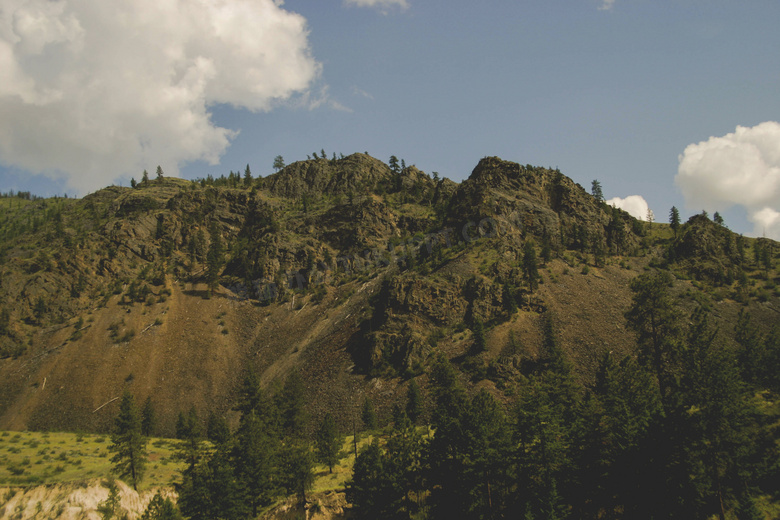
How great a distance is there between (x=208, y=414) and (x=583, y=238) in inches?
3753

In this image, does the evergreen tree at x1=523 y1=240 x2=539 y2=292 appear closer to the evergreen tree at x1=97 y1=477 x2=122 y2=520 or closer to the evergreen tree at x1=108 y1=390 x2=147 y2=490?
the evergreen tree at x1=108 y1=390 x2=147 y2=490

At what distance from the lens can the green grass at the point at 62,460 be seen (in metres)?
39.8

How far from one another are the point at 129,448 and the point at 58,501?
8.10 m

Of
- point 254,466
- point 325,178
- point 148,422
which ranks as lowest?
point 148,422

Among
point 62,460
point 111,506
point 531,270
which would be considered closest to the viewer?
point 111,506

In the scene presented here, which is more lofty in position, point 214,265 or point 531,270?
point 214,265

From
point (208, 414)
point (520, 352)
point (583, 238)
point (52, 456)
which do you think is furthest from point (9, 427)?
point (583, 238)

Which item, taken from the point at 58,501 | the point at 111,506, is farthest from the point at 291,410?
the point at 58,501

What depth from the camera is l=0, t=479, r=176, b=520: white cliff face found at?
109 feet

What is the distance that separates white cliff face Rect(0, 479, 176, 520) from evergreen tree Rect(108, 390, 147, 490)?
3220 mm

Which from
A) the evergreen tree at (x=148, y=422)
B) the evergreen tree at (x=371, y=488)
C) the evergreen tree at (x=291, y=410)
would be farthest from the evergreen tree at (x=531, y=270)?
the evergreen tree at (x=148, y=422)

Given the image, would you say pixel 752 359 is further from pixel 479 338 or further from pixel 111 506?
pixel 111 506

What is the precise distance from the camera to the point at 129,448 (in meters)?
42.9

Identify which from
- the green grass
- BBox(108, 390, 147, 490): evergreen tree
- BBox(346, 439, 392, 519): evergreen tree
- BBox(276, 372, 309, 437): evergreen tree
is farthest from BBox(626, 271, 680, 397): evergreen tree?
BBox(108, 390, 147, 490): evergreen tree
